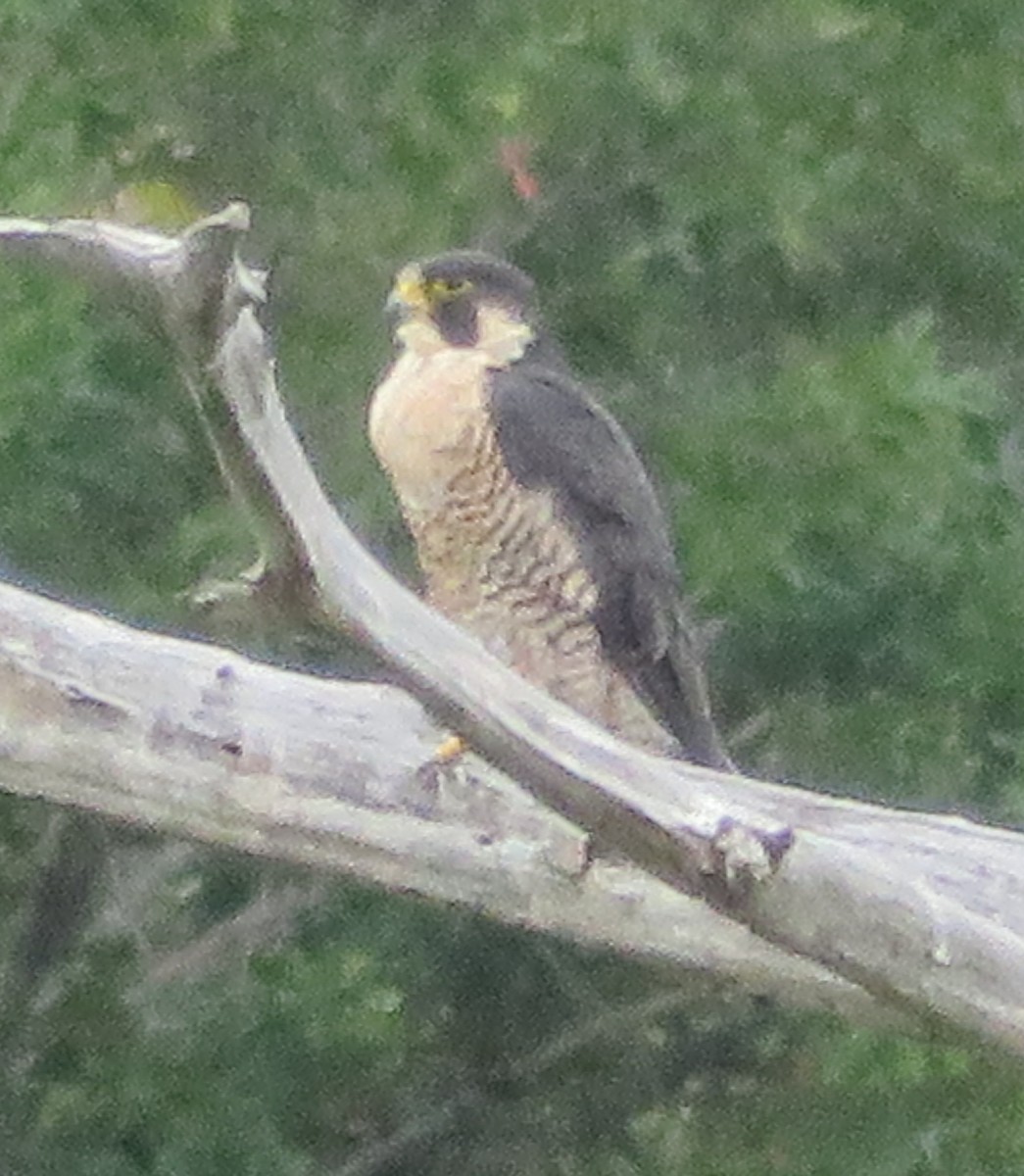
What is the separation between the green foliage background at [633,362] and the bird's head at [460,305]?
699mm

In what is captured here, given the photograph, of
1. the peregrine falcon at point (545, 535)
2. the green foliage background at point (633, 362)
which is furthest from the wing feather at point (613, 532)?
the green foliage background at point (633, 362)

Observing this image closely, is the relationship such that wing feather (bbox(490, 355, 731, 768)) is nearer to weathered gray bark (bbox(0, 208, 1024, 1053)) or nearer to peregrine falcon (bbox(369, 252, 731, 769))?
peregrine falcon (bbox(369, 252, 731, 769))

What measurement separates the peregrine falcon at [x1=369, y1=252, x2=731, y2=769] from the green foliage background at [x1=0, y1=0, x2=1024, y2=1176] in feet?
2.71

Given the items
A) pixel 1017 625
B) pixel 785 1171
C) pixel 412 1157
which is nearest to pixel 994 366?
pixel 1017 625

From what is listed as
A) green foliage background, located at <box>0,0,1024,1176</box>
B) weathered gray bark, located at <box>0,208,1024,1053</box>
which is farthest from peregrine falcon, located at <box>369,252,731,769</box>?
green foliage background, located at <box>0,0,1024,1176</box>

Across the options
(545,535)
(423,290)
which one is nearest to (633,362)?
(423,290)

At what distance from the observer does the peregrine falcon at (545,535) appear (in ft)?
11.5

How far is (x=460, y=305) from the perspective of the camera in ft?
12.1

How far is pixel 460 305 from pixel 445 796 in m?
1.02

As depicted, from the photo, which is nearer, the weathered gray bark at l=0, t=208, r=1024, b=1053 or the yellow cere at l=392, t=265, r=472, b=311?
the weathered gray bark at l=0, t=208, r=1024, b=1053

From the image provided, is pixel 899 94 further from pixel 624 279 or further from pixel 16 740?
pixel 16 740

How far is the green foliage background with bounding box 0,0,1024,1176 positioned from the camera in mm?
4430

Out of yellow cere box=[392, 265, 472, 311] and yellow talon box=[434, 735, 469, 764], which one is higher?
yellow talon box=[434, 735, 469, 764]

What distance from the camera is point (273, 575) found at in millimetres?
2258
